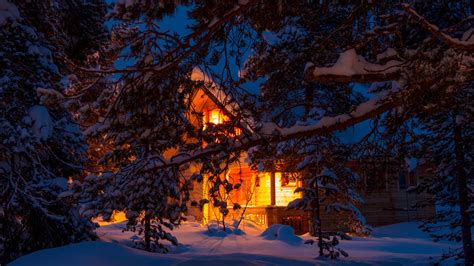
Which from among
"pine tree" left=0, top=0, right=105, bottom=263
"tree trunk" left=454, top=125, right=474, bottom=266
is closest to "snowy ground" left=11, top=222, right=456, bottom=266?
"pine tree" left=0, top=0, right=105, bottom=263

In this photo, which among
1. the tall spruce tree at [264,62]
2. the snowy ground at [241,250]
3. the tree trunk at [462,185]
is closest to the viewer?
the tall spruce tree at [264,62]

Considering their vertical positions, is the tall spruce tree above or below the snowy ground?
above

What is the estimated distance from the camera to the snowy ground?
Result: 6219mm

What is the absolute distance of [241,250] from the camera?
13297 millimetres

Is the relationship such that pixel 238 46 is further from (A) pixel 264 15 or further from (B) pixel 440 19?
(B) pixel 440 19

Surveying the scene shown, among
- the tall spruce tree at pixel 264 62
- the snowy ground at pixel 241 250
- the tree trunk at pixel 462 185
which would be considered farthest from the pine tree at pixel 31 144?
the tree trunk at pixel 462 185

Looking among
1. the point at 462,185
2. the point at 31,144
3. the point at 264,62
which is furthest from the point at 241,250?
the point at 264,62

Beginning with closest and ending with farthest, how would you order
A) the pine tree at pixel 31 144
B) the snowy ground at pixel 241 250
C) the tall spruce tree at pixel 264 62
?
1. the tall spruce tree at pixel 264 62
2. the snowy ground at pixel 241 250
3. the pine tree at pixel 31 144

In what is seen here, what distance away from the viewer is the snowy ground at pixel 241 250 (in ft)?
20.4

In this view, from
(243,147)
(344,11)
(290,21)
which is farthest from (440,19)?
(243,147)

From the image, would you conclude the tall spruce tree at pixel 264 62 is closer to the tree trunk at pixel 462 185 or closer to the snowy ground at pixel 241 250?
the snowy ground at pixel 241 250

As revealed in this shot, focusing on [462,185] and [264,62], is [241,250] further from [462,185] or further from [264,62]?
[264,62]

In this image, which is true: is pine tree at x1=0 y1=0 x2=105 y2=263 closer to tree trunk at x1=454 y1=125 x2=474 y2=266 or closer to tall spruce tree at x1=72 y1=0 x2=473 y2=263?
tall spruce tree at x1=72 y1=0 x2=473 y2=263

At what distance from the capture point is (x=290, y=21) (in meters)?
7.29
